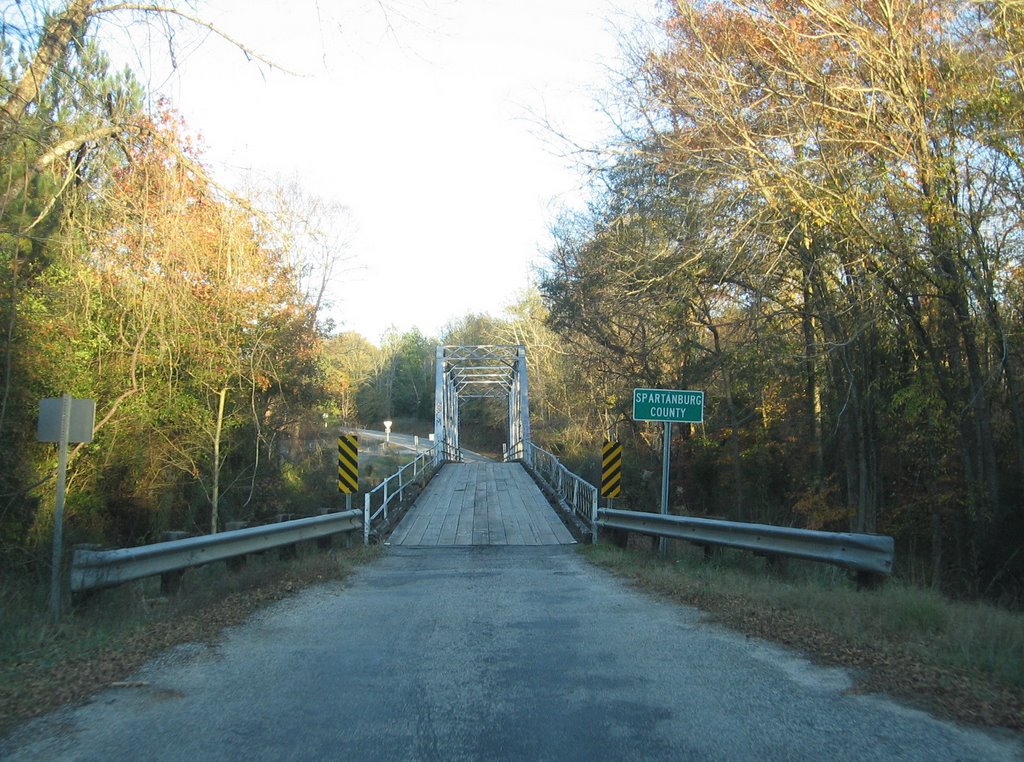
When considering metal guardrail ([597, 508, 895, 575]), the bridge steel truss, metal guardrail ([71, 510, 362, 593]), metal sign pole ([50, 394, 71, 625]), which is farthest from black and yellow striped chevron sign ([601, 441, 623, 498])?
the bridge steel truss

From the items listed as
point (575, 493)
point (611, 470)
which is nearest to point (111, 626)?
point (611, 470)

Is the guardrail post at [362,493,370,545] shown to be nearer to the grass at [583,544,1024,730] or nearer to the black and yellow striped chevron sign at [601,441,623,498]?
the black and yellow striped chevron sign at [601,441,623,498]

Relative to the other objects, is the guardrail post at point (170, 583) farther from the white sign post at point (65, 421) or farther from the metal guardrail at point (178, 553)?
the white sign post at point (65, 421)

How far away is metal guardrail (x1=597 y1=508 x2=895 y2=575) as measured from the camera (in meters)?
8.20

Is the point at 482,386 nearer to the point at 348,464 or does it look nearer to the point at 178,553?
the point at 348,464

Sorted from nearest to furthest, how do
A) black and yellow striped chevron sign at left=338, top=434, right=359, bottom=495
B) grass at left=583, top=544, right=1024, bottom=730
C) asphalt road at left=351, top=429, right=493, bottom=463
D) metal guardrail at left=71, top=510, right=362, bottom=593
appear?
grass at left=583, top=544, right=1024, bottom=730
metal guardrail at left=71, top=510, right=362, bottom=593
black and yellow striped chevron sign at left=338, top=434, right=359, bottom=495
asphalt road at left=351, top=429, right=493, bottom=463

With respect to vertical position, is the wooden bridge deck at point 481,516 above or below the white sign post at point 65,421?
below

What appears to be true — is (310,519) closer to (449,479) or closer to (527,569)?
(527,569)

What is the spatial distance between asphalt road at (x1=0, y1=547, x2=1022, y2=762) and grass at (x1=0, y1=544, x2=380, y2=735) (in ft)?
0.82

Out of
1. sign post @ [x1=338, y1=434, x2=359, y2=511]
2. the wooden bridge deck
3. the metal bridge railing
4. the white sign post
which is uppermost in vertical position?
the white sign post

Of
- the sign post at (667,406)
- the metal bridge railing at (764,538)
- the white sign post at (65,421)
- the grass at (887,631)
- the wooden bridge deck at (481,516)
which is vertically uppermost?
the sign post at (667,406)

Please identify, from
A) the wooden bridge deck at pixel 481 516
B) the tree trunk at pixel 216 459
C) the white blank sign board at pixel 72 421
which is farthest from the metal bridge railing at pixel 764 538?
the tree trunk at pixel 216 459

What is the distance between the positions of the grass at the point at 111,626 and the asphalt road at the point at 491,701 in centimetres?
25

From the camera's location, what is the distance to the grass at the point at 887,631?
4977 millimetres
